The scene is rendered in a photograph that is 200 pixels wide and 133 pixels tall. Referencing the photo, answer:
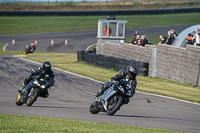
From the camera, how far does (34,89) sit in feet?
34.6

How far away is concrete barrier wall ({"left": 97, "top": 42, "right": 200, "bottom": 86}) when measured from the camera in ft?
52.9

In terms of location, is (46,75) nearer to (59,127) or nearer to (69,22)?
(59,127)

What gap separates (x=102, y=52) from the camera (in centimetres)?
2512

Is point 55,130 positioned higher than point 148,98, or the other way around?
point 55,130

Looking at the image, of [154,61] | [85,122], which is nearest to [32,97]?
[85,122]

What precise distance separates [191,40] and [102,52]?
25.4ft

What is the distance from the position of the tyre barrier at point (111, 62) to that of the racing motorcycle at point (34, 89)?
30.2 ft

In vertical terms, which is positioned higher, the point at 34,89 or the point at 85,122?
the point at 34,89

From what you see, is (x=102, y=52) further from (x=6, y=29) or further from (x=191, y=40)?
(x=6, y=29)

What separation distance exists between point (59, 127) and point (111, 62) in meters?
14.2

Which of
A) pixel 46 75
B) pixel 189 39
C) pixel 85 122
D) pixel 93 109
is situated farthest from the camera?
pixel 189 39

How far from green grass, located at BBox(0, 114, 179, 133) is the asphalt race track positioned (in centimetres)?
77

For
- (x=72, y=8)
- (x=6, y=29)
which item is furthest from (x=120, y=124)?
(x=72, y=8)

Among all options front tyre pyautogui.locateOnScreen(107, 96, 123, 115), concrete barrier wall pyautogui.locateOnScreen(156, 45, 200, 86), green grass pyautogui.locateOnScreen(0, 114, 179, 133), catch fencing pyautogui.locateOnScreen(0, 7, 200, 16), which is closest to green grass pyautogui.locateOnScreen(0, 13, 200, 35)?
catch fencing pyautogui.locateOnScreen(0, 7, 200, 16)
